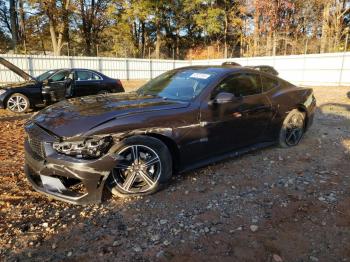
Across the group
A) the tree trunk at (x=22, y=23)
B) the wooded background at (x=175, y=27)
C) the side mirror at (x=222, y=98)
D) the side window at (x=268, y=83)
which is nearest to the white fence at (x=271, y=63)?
the wooded background at (x=175, y=27)

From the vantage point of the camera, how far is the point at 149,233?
2.73m

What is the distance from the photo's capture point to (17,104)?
8516 millimetres

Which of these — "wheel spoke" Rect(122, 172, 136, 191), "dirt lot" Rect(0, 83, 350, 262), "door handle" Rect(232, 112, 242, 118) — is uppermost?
"door handle" Rect(232, 112, 242, 118)

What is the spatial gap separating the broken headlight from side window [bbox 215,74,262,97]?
181 cm

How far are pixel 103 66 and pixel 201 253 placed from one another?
21.5m

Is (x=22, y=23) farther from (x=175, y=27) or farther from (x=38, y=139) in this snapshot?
(x=38, y=139)

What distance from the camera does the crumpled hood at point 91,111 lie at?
304cm

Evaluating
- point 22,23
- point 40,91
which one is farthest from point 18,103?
point 22,23

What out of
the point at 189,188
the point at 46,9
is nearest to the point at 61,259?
the point at 189,188

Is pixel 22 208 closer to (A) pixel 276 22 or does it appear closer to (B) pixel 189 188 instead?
(B) pixel 189 188

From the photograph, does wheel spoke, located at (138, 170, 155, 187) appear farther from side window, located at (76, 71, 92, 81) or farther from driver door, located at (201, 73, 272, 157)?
side window, located at (76, 71, 92, 81)

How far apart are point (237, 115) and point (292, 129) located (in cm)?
167

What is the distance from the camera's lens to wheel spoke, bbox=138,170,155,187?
3298mm

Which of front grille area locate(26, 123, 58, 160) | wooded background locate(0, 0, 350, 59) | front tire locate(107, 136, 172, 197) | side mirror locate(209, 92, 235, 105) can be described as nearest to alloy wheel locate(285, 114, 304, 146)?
side mirror locate(209, 92, 235, 105)
